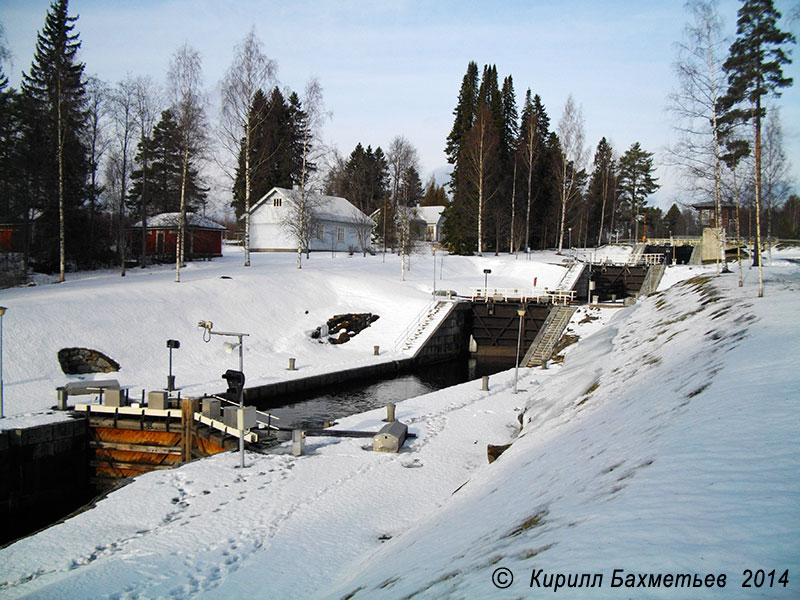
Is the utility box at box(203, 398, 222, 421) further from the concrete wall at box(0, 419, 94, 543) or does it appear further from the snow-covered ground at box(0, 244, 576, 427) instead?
the snow-covered ground at box(0, 244, 576, 427)

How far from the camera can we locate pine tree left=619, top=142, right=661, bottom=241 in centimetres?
7494

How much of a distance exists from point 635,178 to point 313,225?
4957cm

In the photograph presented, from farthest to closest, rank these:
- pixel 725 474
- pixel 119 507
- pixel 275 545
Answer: pixel 119 507 < pixel 275 545 < pixel 725 474

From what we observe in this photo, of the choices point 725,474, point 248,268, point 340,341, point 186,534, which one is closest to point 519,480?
point 725,474

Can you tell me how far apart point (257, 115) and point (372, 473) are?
87.4 feet

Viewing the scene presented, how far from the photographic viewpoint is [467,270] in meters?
46.3

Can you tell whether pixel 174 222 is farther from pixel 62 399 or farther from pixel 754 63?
pixel 754 63

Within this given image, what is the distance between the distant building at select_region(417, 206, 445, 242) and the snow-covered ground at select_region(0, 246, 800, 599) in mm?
51759

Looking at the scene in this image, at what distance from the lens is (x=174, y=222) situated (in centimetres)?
4162

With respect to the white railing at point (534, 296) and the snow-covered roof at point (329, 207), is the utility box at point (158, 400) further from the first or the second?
the snow-covered roof at point (329, 207)

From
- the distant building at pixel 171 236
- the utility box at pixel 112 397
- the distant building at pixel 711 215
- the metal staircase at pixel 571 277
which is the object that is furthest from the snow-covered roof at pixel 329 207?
the utility box at pixel 112 397

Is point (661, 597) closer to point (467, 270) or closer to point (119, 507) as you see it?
point (119, 507)

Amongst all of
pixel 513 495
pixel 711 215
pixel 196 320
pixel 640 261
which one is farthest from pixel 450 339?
pixel 711 215

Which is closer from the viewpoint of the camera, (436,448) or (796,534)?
(796,534)
